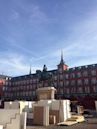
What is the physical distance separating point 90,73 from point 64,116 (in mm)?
51381

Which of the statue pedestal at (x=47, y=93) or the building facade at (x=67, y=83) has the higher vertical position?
the building facade at (x=67, y=83)

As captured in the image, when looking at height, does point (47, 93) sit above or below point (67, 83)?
below

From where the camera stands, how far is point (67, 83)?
80125mm

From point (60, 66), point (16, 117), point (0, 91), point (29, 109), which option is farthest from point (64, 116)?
point (0, 91)

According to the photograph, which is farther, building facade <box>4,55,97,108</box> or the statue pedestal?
building facade <box>4,55,97,108</box>

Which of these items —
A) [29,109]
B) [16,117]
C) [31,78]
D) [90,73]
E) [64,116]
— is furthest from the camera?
[31,78]

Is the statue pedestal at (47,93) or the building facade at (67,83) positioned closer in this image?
the statue pedestal at (47,93)

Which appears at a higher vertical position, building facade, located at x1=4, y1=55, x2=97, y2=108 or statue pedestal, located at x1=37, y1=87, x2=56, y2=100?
building facade, located at x1=4, y1=55, x2=97, y2=108

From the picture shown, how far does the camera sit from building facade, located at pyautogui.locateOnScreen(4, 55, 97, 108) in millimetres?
72875

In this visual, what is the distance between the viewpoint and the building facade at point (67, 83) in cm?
7288

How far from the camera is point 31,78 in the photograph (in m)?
94.2

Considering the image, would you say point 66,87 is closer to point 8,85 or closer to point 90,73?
point 90,73

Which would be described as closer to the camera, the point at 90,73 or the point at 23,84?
the point at 90,73

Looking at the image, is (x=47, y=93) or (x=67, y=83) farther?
(x=67, y=83)
